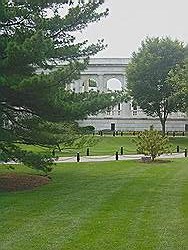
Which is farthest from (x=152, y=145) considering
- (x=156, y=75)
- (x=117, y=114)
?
(x=117, y=114)

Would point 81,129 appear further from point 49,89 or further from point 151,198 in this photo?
point 151,198

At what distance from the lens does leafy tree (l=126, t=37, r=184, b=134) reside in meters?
54.3

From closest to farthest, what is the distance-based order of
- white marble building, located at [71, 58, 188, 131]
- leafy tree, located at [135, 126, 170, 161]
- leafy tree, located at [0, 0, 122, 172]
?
leafy tree, located at [0, 0, 122, 172] → leafy tree, located at [135, 126, 170, 161] → white marble building, located at [71, 58, 188, 131]

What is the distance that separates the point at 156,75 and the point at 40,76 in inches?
1569

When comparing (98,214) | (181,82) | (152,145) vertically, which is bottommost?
(98,214)

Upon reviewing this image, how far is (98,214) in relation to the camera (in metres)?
12.5

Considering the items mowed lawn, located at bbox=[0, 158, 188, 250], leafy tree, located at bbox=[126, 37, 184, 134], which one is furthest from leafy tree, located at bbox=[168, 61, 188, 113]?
mowed lawn, located at bbox=[0, 158, 188, 250]

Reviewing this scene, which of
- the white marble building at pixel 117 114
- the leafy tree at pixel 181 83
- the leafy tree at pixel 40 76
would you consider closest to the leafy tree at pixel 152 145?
the leafy tree at pixel 40 76

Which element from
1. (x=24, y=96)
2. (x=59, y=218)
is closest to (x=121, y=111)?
(x=24, y=96)

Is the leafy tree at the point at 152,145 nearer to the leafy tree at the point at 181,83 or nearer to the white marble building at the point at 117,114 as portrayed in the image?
the leafy tree at the point at 181,83

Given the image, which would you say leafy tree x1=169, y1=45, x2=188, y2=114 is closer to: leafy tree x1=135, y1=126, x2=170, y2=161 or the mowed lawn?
leafy tree x1=135, y1=126, x2=170, y2=161

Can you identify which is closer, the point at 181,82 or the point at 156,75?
the point at 181,82

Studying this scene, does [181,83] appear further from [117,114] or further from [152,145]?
[117,114]

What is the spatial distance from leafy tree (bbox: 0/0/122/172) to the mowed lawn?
1.89m
